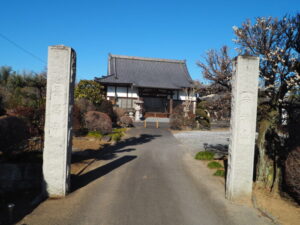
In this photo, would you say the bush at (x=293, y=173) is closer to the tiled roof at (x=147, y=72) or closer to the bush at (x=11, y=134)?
the bush at (x=11, y=134)

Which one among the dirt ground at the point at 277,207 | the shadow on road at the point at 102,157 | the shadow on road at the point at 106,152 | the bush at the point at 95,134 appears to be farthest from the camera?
the bush at the point at 95,134

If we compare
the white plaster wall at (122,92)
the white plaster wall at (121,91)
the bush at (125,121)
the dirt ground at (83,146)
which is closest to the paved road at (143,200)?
the dirt ground at (83,146)

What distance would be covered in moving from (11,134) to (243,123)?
682 cm

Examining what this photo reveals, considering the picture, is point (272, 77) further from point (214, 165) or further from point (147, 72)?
point (147, 72)

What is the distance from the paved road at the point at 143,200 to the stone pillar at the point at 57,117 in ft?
2.04

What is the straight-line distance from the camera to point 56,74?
6086 mm

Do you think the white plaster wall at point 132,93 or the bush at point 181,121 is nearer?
the bush at point 181,121

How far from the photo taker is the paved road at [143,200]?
5297 mm

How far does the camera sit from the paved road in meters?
5.30

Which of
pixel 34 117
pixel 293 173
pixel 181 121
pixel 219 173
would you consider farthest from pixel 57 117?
pixel 181 121

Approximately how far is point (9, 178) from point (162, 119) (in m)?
23.3

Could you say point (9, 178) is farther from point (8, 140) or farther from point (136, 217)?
point (136, 217)

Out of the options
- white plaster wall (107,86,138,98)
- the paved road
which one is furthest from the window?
the paved road

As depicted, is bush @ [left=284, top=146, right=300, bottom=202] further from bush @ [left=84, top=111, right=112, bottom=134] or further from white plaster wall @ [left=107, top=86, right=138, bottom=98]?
white plaster wall @ [left=107, top=86, right=138, bottom=98]
